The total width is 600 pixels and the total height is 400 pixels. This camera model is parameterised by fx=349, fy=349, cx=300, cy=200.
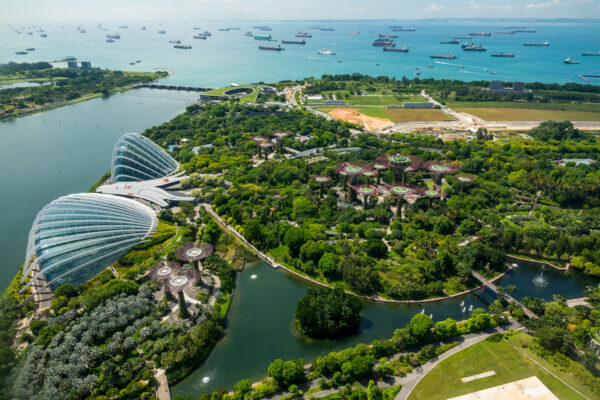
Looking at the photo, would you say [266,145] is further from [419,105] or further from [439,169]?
[419,105]

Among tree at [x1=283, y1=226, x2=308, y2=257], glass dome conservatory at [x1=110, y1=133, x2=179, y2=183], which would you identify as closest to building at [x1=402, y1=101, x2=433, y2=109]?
glass dome conservatory at [x1=110, y1=133, x2=179, y2=183]

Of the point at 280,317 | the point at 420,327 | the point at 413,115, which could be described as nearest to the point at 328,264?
the point at 280,317

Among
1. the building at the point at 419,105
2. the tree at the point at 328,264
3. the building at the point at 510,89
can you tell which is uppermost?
the building at the point at 510,89

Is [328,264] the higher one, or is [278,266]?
[328,264]

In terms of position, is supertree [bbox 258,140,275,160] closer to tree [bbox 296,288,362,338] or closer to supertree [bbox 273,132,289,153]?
supertree [bbox 273,132,289,153]

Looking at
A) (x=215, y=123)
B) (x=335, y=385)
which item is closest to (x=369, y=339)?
(x=335, y=385)

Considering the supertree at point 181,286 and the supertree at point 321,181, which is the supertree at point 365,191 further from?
the supertree at point 181,286

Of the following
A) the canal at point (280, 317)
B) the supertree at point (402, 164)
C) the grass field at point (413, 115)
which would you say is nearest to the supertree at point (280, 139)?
the supertree at point (402, 164)
